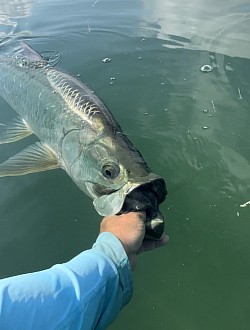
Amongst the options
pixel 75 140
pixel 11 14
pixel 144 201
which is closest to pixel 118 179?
pixel 144 201

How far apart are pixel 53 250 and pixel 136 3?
216 inches

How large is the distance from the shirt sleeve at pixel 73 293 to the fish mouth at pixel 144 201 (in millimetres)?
302

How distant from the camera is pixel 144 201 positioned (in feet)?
7.06

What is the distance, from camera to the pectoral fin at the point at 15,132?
3.90 metres

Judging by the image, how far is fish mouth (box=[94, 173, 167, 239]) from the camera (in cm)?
207

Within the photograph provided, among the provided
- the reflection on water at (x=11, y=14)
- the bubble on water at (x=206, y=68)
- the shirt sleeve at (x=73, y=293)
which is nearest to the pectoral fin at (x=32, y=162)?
the shirt sleeve at (x=73, y=293)

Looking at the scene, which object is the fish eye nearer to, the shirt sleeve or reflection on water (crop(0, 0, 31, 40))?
the shirt sleeve

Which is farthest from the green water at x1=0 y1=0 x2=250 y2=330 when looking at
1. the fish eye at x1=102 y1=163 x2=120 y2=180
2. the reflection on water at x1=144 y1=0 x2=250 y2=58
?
the fish eye at x1=102 y1=163 x2=120 y2=180

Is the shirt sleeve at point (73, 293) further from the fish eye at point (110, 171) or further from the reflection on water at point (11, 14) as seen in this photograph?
the reflection on water at point (11, 14)

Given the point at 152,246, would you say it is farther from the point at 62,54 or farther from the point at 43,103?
the point at 62,54

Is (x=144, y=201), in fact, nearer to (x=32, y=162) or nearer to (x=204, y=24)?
(x=32, y=162)

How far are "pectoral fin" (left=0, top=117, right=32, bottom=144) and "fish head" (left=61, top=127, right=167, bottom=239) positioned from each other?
1064 mm

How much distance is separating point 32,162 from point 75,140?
1.51ft

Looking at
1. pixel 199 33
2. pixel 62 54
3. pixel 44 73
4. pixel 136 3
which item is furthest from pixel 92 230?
pixel 136 3
